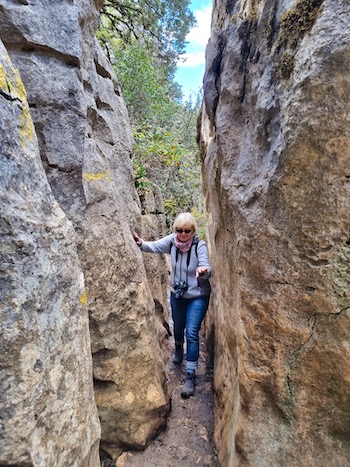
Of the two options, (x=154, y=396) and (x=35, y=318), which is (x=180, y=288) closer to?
(x=154, y=396)

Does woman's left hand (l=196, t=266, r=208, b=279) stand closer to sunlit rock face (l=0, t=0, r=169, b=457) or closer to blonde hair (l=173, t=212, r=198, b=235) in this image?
blonde hair (l=173, t=212, r=198, b=235)

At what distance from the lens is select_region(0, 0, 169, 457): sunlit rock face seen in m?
2.77

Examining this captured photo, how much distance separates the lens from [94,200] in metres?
3.13

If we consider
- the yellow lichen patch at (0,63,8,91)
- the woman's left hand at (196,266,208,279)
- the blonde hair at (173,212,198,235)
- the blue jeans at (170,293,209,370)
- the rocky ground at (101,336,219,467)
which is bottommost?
the rocky ground at (101,336,219,467)

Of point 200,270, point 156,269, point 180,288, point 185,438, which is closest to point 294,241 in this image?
point 200,270

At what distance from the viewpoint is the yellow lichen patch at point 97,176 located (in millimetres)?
3112

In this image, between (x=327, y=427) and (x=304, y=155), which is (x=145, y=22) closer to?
(x=304, y=155)

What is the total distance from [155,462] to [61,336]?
2.17 metres

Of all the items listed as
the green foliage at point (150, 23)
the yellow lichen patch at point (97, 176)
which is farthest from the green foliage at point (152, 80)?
the yellow lichen patch at point (97, 176)

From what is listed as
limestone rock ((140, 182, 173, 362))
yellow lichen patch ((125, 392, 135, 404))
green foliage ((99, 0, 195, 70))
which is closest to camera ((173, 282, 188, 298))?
limestone rock ((140, 182, 173, 362))

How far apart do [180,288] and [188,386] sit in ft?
4.25

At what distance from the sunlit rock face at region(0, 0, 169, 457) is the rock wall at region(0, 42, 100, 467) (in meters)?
0.84

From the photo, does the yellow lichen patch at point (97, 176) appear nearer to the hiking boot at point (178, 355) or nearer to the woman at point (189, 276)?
the woman at point (189, 276)

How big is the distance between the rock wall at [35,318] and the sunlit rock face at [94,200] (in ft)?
2.77
